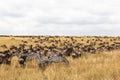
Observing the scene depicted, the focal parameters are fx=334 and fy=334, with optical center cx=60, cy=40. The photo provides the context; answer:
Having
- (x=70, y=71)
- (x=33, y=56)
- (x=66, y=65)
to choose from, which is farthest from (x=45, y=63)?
(x=33, y=56)

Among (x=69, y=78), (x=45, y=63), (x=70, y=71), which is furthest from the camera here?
(x=45, y=63)

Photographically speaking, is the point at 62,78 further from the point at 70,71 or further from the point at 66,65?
the point at 66,65

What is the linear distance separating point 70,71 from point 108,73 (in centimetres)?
182

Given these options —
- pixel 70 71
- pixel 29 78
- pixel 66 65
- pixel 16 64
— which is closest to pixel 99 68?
pixel 70 71

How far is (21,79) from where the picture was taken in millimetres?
11203

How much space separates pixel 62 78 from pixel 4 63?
5.21m

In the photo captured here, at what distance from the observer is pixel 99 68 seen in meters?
12.9

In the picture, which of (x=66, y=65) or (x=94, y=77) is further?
(x=66, y=65)

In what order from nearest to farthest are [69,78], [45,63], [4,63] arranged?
1. [69,78]
2. [45,63]
3. [4,63]

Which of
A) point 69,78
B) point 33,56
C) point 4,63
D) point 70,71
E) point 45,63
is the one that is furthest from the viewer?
point 33,56

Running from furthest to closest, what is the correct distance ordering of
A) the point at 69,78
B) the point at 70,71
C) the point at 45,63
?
the point at 45,63 < the point at 70,71 < the point at 69,78

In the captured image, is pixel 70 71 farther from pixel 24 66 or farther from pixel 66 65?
pixel 24 66

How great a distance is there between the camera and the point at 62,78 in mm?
11141

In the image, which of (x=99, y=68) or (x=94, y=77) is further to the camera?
(x=99, y=68)
